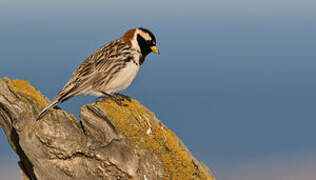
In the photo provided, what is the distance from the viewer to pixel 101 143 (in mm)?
10477

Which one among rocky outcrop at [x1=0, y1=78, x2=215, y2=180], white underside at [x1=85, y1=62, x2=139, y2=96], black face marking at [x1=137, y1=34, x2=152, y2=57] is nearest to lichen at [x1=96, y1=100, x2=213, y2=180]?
rocky outcrop at [x1=0, y1=78, x2=215, y2=180]

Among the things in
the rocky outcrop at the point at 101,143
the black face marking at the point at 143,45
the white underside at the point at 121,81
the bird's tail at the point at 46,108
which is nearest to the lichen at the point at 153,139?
the rocky outcrop at the point at 101,143

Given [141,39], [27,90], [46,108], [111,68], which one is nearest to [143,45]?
[141,39]

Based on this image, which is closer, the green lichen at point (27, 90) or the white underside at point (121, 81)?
the white underside at point (121, 81)

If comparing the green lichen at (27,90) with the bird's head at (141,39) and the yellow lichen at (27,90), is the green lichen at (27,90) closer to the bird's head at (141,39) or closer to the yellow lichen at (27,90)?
the yellow lichen at (27,90)

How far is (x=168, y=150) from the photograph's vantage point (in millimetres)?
10766

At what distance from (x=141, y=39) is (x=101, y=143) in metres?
3.35

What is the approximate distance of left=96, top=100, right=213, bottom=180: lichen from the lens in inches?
413

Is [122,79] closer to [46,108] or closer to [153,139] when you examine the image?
[153,139]

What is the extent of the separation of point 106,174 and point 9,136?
438 centimetres

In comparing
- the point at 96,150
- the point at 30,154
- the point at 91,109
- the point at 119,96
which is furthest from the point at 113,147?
the point at 30,154

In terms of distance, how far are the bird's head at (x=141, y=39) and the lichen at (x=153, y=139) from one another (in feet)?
6.25

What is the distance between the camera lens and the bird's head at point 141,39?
12148 mm

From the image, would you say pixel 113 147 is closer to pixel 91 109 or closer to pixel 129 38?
pixel 91 109
